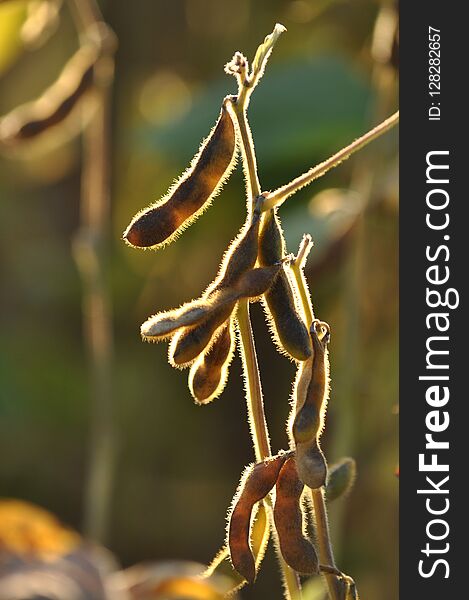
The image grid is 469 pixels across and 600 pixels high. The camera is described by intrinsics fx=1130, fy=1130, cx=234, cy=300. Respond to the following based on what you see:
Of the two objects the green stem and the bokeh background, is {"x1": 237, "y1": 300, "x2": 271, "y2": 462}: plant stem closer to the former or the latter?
the green stem

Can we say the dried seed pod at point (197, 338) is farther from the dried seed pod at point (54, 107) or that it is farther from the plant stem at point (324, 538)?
the dried seed pod at point (54, 107)

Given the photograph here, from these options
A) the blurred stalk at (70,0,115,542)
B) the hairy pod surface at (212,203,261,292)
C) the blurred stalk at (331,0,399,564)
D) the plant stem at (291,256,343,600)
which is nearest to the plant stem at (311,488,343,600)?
the plant stem at (291,256,343,600)

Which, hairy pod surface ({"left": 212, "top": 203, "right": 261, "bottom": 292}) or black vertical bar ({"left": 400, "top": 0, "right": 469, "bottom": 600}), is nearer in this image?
hairy pod surface ({"left": 212, "top": 203, "right": 261, "bottom": 292})

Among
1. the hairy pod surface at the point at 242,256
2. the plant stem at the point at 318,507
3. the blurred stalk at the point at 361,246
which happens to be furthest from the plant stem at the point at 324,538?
the blurred stalk at the point at 361,246

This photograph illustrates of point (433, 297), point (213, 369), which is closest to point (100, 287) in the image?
point (433, 297)

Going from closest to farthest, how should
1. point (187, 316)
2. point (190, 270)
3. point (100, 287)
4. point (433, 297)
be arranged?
point (187, 316) < point (433, 297) < point (100, 287) < point (190, 270)

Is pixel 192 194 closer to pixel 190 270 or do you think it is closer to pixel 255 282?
pixel 255 282
